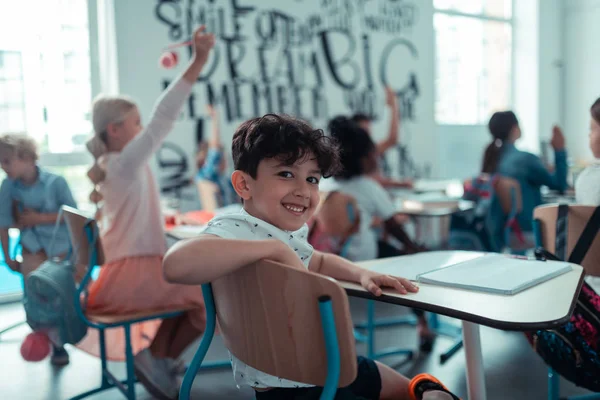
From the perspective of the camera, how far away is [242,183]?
3.88 ft

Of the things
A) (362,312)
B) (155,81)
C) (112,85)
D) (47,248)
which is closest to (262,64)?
(155,81)

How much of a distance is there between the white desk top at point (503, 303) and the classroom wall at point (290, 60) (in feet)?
11.0

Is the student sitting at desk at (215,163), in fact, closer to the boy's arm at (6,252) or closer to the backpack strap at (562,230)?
the boy's arm at (6,252)

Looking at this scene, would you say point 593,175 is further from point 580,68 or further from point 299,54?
point 580,68

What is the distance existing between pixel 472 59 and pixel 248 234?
604 cm

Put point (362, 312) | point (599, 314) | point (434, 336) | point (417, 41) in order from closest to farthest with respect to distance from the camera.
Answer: point (599, 314) < point (434, 336) < point (362, 312) < point (417, 41)

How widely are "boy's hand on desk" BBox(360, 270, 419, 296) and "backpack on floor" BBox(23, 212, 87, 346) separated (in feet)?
3.70

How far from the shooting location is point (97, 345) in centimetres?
252

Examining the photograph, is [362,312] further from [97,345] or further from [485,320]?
[485,320]

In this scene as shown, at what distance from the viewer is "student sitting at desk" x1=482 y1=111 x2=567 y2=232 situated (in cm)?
317

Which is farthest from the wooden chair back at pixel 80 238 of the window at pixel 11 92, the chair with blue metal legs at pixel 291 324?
the window at pixel 11 92

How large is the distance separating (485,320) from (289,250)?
0.35 meters

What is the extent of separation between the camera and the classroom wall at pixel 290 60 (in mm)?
4164

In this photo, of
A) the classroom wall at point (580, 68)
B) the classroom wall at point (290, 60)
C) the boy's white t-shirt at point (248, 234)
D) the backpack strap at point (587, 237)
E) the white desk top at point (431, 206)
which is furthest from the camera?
the classroom wall at point (580, 68)
